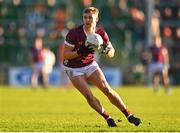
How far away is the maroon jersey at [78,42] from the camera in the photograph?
12359 millimetres

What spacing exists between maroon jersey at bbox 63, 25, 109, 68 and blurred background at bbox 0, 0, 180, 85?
83.2ft

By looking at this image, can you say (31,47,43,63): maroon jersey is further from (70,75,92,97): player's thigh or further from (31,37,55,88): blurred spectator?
(70,75,92,97): player's thigh

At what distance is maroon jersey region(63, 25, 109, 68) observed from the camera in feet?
40.5

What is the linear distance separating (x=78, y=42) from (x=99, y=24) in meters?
26.2

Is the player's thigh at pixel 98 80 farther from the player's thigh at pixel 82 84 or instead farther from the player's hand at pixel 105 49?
the player's hand at pixel 105 49

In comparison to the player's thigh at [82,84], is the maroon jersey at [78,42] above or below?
above

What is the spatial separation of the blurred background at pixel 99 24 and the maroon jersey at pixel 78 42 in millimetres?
25362

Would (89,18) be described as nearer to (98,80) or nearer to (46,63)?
(98,80)

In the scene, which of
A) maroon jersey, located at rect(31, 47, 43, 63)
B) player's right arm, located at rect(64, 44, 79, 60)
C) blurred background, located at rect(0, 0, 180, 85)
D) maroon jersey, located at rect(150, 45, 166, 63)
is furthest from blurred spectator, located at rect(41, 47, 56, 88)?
player's right arm, located at rect(64, 44, 79, 60)

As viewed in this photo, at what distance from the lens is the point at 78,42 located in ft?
40.5

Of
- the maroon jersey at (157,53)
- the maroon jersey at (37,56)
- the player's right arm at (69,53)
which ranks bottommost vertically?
the maroon jersey at (37,56)

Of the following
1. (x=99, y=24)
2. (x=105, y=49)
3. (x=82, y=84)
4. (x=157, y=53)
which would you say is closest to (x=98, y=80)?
(x=82, y=84)

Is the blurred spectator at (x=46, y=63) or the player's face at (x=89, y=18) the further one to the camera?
the blurred spectator at (x=46, y=63)

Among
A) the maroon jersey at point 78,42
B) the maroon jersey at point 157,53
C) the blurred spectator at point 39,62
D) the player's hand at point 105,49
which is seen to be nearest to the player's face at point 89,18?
the maroon jersey at point 78,42
